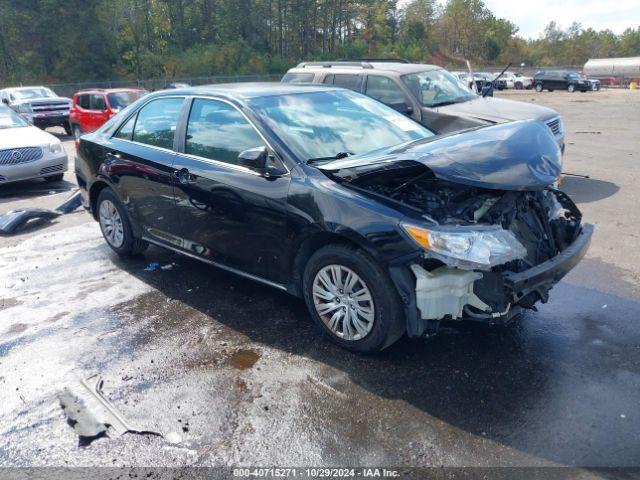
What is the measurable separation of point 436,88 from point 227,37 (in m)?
55.5

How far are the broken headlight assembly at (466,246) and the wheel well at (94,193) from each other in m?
3.92

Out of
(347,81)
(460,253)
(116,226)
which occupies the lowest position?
(116,226)

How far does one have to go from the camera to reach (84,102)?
16.6 meters

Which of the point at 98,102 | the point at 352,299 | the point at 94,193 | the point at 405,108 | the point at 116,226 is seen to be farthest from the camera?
the point at 98,102

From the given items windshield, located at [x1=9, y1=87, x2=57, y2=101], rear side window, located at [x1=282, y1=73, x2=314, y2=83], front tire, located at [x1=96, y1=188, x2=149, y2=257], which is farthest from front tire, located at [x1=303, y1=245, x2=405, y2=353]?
windshield, located at [x1=9, y1=87, x2=57, y2=101]

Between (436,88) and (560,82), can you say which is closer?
(436,88)

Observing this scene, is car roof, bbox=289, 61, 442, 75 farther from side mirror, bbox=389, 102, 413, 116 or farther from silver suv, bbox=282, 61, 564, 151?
side mirror, bbox=389, 102, 413, 116

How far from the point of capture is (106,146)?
5.63m

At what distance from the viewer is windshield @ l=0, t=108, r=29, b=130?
1038 cm

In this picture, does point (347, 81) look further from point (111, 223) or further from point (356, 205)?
point (356, 205)

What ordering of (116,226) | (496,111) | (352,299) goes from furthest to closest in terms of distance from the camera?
(496,111) → (116,226) → (352,299)

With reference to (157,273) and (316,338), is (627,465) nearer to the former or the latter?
(316,338)

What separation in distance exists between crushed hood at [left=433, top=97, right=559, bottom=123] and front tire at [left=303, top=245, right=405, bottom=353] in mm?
5143

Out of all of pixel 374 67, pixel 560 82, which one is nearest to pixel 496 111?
pixel 374 67
